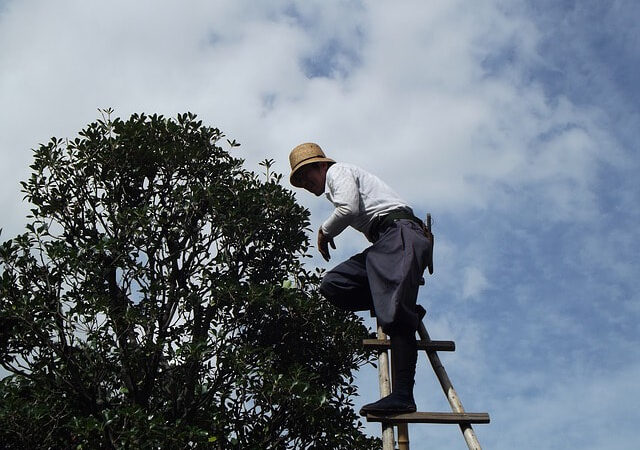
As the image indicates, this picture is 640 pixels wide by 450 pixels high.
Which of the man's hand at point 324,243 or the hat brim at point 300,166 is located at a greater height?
the hat brim at point 300,166

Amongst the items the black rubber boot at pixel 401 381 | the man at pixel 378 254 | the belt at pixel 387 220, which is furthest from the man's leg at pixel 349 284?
the black rubber boot at pixel 401 381

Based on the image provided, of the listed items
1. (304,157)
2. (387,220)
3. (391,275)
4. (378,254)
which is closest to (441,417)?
(391,275)

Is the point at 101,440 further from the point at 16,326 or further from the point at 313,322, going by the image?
the point at 313,322

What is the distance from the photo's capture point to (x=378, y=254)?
4.91 m

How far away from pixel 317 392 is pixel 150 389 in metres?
2.18

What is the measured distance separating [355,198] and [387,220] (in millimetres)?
299

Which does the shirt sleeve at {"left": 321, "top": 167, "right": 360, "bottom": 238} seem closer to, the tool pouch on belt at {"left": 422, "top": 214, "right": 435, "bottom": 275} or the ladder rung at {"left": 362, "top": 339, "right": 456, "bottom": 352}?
the tool pouch on belt at {"left": 422, "top": 214, "right": 435, "bottom": 275}

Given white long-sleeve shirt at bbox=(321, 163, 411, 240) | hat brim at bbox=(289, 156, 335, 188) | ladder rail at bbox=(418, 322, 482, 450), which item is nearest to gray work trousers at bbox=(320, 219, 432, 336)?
white long-sleeve shirt at bbox=(321, 163, 411, 240)

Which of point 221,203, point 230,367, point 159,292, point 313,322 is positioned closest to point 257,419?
point 230,367

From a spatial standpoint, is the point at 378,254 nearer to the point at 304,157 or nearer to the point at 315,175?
the point at 315,175

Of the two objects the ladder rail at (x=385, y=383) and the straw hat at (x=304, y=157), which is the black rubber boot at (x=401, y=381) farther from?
the straw hat at (x=304, y=157)

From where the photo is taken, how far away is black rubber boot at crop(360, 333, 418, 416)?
174 inches

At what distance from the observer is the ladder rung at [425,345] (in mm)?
4871

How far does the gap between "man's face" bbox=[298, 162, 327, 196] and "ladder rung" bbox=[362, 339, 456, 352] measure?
48.5 inches
